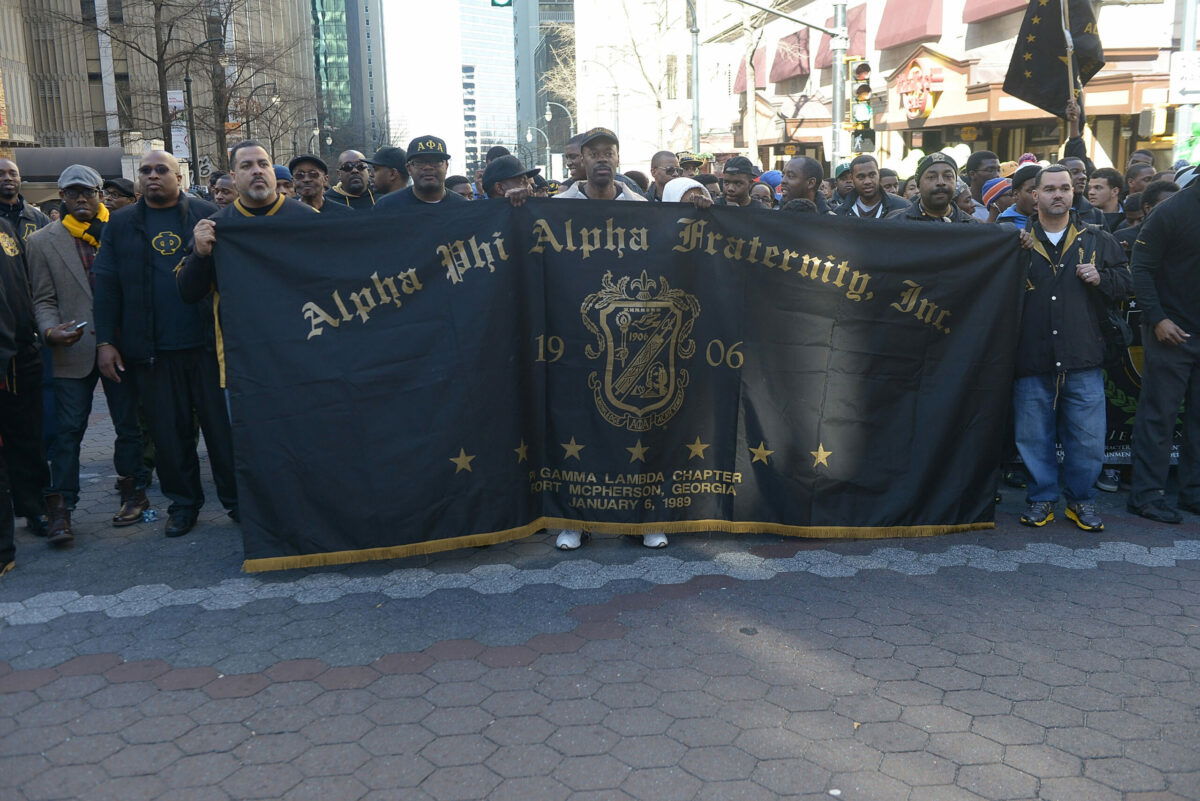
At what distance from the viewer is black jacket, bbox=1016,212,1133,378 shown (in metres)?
6.00

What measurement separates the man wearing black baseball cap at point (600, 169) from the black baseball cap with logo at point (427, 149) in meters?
0.87

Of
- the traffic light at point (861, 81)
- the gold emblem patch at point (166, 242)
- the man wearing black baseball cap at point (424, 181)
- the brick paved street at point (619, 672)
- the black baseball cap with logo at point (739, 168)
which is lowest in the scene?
the brick paved street at point (619, 672)

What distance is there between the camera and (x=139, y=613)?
16.3 feet

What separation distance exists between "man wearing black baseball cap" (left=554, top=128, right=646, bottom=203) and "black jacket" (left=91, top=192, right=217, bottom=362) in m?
2.34

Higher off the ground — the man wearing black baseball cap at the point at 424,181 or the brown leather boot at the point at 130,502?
the man wearing black baseball cap at the point at 424,181

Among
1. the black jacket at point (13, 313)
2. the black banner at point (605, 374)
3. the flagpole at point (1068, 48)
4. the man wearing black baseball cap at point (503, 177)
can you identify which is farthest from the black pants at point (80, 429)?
the flagpole at point (1068, 48)

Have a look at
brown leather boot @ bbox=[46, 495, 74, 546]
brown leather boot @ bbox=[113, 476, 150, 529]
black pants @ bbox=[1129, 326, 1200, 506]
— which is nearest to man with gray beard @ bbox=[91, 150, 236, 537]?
brown leather boot @ bbox=[113, 476, 150, 529]

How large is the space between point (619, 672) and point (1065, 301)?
11.7 ft

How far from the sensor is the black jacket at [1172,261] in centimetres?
625

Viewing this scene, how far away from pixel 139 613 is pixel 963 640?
3.77 metres

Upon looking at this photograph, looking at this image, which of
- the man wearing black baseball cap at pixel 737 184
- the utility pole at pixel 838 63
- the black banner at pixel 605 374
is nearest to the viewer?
the black banner at pixel 605 374

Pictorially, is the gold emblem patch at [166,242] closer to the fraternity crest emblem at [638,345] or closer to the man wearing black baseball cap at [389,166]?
the fraternity crest emblem at [638,345]

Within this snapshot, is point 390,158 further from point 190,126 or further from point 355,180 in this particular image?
point 190,126

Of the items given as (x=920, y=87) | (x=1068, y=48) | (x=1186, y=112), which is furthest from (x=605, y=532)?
(x=920, y=87)
